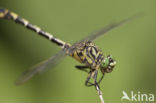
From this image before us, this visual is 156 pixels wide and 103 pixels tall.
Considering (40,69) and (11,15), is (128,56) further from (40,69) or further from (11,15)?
(40,69)

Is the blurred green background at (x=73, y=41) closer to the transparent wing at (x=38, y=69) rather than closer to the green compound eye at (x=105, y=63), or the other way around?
the green compound eye at (x=105, y=63)

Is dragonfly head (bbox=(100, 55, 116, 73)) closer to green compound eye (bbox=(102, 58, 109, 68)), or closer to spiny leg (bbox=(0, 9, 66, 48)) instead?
green compound eye (bbox=(102, 58, 109, 68))

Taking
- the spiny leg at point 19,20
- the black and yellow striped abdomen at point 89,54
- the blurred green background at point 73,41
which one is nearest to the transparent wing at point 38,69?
the black and yellow striped abdomen at point 89,54

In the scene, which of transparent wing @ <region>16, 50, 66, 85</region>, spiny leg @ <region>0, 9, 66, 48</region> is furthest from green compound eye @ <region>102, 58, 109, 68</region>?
spiny leg @ <region>0, 9, 66, 48</region>

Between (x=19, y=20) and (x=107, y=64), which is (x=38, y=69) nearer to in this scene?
(x=107, y=64)

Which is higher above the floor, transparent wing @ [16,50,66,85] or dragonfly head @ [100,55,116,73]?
dragonfly head @ [100,55,116,73]

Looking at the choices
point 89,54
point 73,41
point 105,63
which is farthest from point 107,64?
point 73,41

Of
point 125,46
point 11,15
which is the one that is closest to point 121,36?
point 125,46
